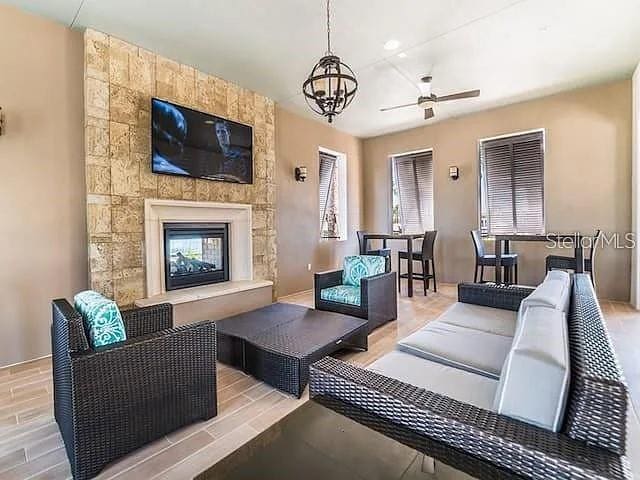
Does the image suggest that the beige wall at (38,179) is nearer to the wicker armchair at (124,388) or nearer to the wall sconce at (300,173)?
the wicker armchair at (124,388)

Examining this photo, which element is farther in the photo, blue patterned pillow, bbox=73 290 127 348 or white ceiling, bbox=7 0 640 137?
white ceiling, bbox=7 0 640 137

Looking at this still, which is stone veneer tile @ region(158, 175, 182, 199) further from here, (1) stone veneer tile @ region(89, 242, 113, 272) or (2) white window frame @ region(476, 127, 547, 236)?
(2) white window frame @ region(476, 127, 547, 236)

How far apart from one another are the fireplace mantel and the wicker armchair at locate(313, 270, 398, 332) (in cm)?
132

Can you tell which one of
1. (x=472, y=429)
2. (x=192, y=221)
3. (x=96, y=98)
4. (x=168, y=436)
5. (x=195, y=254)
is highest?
(x=96, y=98)

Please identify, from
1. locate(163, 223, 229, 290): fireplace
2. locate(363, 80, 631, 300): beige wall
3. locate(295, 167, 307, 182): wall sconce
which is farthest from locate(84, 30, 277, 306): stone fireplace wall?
locate(363, 80, 631, 300): beige wall

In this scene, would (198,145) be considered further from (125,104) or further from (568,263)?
(568,263)

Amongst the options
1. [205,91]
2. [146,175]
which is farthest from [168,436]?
[205,91]

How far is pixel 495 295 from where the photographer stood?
2883 mm

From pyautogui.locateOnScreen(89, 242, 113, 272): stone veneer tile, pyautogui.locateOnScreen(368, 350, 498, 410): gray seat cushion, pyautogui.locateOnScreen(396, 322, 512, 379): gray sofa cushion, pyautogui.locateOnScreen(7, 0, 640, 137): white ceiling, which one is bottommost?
pyautogui.locateOnScreen(368, 350, 498, 410): gray seat cushion

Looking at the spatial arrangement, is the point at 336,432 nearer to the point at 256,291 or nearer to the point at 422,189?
the point at 256,291

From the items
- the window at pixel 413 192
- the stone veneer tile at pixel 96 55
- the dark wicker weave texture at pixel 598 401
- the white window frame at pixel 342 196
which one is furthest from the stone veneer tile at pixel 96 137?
the window at pixel 413 192

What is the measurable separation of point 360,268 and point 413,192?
3389 millimetres

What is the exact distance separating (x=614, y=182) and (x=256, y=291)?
5.29 m

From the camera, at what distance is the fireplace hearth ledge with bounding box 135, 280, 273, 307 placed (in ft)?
11.6
